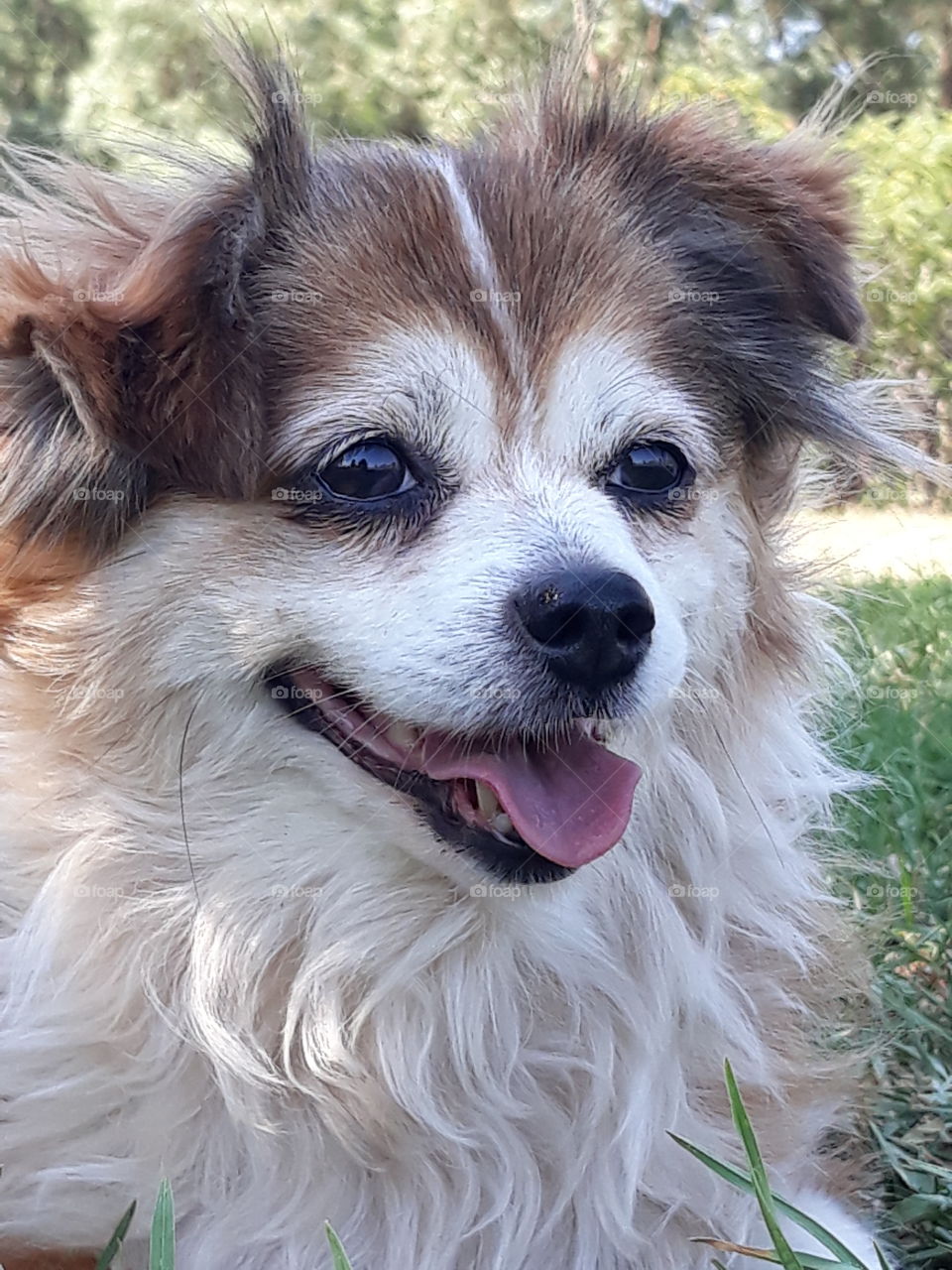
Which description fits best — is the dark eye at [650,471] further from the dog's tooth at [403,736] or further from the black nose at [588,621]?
the dog's tooth at [403,736]

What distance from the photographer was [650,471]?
228cm

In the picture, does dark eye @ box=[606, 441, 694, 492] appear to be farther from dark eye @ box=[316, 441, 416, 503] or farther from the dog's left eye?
dark eye @ box=[316, 441, 416, 503]

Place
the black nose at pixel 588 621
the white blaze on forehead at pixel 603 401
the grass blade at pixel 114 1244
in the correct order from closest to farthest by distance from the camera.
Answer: the grass blade at pixel 114 1244, the black nose at pixel 588 621, the white blaze on forehead at pixel 603 401

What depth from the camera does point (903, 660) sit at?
4.86m

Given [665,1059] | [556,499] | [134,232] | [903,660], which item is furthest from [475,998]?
[903,660]

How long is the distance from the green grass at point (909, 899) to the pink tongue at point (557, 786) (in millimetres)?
910

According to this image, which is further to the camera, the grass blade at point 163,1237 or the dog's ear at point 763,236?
the dog's ear at point 763,236

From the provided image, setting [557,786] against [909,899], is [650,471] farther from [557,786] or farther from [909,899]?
[909,899]

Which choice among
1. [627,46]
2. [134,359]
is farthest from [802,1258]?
[627,46]

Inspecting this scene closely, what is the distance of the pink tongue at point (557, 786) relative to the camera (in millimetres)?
2070

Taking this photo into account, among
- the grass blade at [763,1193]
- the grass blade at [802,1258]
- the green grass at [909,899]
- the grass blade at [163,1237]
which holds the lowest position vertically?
the green grass at [909,899]

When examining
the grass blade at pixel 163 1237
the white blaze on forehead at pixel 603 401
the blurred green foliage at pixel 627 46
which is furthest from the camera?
the blurred green foliage at pixel 627 46

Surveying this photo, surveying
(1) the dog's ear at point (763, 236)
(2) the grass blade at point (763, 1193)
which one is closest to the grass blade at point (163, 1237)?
(2) the grass blade at point (763, 1193)

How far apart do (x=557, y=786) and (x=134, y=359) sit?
0.92 m
